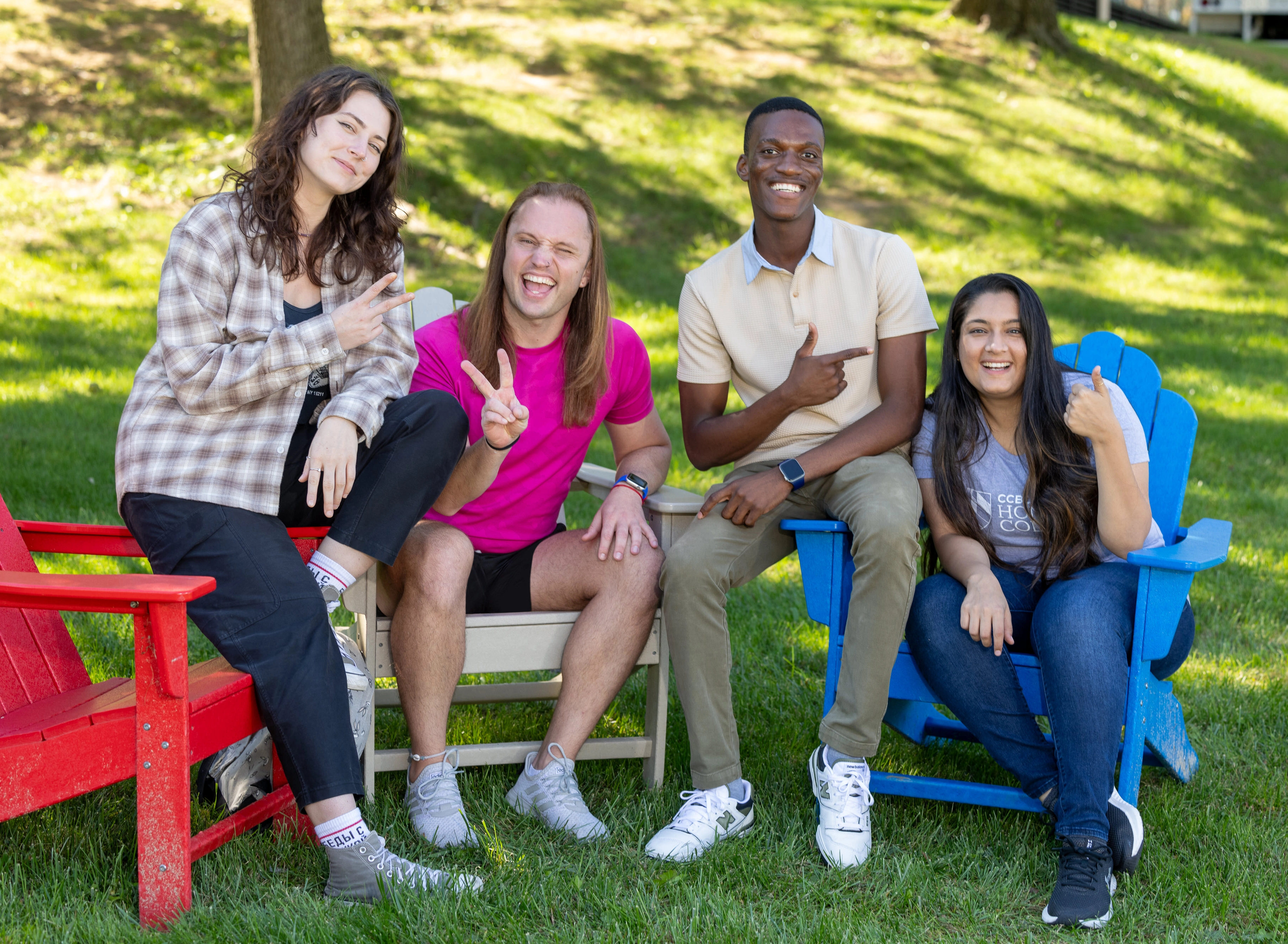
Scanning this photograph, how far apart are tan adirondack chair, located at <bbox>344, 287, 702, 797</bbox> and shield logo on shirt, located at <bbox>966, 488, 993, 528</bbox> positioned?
68 centimetres

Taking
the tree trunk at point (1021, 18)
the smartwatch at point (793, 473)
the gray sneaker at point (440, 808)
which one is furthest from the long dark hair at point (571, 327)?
the tree trunk at point (1021, 18)

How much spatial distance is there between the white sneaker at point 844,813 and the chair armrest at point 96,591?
55.0 inches

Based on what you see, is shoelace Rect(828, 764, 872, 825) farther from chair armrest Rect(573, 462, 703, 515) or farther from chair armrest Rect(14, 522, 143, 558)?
chair armrest Rect(14, 522, 143, 558)

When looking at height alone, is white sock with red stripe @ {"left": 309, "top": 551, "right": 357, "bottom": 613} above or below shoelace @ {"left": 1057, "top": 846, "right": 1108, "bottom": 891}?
above

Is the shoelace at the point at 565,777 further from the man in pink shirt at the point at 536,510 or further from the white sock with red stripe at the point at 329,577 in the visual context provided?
the white sock with red stripe at the point at 329,577

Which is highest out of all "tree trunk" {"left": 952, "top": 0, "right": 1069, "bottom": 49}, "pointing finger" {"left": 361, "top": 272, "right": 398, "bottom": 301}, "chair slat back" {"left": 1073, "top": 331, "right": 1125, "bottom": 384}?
"tree trunk" {"left": 952, "top": 0, "right": 1069, "bottom": 49}

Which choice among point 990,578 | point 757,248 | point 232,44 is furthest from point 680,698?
point 232,44

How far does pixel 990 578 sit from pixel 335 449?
1484mm

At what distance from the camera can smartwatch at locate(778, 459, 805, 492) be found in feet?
9.77

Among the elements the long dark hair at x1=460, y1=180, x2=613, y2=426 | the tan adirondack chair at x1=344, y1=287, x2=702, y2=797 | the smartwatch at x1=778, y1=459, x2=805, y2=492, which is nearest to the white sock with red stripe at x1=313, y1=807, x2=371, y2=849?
the tan adirondack chair at x1=344, y1=287, x2=702, y2=797

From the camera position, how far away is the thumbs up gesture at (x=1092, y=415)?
8.69 feet

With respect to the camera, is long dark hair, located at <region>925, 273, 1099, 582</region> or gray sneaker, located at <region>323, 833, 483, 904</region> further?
long dark hair, located at <region>925, 273, 1099, 582</region>

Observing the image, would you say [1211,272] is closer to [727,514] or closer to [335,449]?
[727,514]

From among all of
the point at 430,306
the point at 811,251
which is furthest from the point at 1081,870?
the point at 430,306
